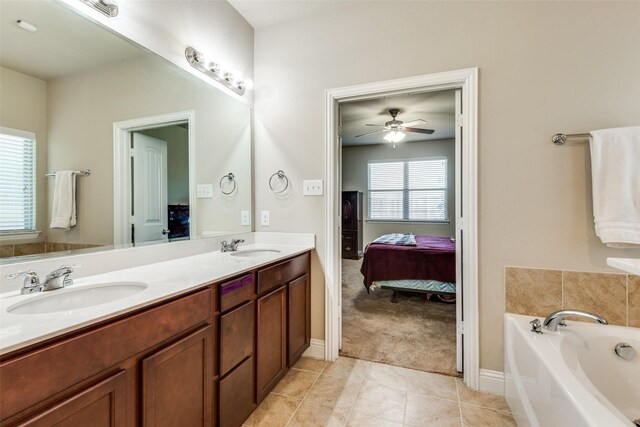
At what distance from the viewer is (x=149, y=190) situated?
5.24 feet

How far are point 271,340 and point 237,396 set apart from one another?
0.34m

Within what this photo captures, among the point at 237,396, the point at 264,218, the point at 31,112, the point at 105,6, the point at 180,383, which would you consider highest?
the point at 105,6

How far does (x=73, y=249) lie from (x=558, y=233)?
251 centimetres

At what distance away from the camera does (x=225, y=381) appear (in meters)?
1.30

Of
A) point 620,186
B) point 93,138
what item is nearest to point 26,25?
point 93,138

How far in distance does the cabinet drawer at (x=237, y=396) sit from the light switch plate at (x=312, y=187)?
3.90ft

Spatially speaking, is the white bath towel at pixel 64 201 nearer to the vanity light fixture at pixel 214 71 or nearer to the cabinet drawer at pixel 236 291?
the cabinet drawer at pixel 236 291

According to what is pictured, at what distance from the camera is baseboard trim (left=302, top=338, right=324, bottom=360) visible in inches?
85.8

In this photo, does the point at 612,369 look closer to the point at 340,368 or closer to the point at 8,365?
the point at 340,368

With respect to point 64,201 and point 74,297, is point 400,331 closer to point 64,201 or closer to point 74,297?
point 74,297

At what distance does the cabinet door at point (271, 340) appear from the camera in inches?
61.6

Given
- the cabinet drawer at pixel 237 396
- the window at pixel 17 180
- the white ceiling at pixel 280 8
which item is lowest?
the cabinet drawer at pixel 237 396

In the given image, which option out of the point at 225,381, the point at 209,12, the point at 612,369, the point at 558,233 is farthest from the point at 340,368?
the point at 209,12

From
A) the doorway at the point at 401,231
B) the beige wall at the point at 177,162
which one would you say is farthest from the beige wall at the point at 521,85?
the beige wall at the point at 177,162
